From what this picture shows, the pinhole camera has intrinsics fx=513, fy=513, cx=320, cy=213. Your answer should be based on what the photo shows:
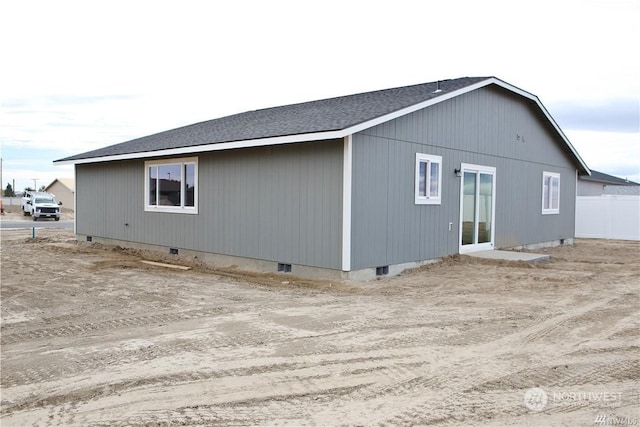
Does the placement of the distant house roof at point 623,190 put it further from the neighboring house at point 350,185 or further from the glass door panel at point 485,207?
the glass door panel at point 485,207

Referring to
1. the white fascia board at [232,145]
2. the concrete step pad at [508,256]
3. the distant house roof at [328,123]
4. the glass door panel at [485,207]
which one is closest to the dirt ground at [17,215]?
the white fascia board at [232,145]

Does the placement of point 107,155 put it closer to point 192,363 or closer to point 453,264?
point 453,264

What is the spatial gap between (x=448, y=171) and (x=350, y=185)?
345cm

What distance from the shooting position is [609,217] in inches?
805

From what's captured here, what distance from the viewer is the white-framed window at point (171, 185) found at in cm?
1220

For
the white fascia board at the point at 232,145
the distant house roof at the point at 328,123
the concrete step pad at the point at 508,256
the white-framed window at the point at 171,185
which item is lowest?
the concrete step pad at the point at 508,256

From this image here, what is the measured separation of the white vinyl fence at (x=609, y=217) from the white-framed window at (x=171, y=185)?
1655 centimetres

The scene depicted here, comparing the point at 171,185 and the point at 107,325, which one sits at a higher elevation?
the point at 171,185

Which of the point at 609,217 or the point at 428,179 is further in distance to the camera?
the point at 609,217

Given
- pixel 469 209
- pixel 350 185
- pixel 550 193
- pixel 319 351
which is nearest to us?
pixel 319 351

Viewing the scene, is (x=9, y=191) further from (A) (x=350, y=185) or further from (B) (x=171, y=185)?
(A) (x=350, y=185)

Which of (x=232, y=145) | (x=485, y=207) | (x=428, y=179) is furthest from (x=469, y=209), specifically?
(x=232, y=145)

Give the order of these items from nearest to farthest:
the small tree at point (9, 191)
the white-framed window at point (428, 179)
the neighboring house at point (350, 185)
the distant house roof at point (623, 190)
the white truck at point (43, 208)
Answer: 1. the neighboring house at point (350, 185)
2. the white-framed window at point (428, 179)
3. the white truck at point (43, 208)
4. the distant house roof at point (623, 190)
5. the small tree at point (9, 191)

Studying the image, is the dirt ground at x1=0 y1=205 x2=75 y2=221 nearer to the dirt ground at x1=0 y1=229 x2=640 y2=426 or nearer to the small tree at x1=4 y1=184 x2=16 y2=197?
the dirt ground at x1=0 y1=229 x2=640 y2=426
